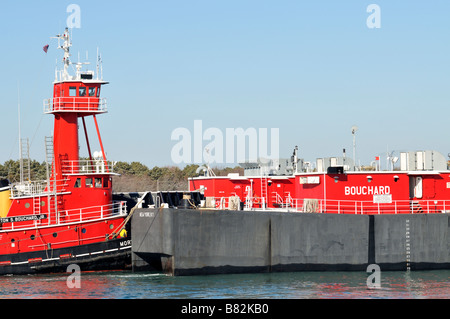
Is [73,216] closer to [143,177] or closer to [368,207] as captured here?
[368,207]

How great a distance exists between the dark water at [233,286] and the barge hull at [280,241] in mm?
776

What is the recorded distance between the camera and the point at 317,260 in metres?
37.6

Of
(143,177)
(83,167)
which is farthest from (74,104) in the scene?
(143,177)

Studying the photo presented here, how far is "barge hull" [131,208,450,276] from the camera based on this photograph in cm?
3616

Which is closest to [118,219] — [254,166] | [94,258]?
[94,258]

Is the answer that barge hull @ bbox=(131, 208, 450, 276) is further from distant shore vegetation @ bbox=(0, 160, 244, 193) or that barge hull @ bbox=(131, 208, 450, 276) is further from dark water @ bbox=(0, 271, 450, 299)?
distant shore vegetation @ bbox=(0, 160, 244, 193)

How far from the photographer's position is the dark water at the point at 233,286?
30766 mm

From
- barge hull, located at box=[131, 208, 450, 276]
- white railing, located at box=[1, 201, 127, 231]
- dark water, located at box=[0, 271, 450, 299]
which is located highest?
white railing, located at box=[1, 201, 127, 231]

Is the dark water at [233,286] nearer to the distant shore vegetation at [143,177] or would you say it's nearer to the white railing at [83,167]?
the white railing at [83,167]

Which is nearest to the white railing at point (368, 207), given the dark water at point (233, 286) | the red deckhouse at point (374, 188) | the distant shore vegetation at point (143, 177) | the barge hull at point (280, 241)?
the red deckhouse at point (374, 188)

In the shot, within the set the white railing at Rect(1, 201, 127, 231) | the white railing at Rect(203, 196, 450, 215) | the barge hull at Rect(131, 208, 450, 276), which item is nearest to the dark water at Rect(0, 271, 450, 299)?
the barge hull at Rect(131, 208, 450, 276)

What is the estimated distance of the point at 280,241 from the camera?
37219 millimetres

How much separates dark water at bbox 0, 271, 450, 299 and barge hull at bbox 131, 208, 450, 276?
78 centimetres
